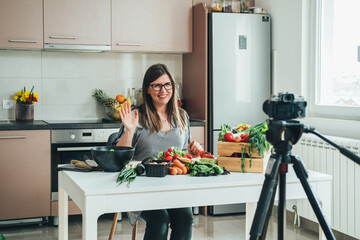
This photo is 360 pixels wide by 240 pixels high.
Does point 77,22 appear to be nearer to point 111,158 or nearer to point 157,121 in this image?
point 157,121

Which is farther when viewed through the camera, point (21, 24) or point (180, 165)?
point (21, 24)

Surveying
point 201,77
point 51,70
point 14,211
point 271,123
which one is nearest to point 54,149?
point 14,211

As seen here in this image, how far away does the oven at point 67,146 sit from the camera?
3.93m

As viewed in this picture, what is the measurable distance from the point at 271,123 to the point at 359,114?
2.16m

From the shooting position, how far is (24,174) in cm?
387

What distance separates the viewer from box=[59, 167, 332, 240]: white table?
178 cm

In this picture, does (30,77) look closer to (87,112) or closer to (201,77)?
(87,112)

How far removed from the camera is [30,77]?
438 cm

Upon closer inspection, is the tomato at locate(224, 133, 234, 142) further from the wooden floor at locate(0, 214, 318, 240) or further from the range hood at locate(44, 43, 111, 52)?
the range hood at locate(44, 43, 111, 52)

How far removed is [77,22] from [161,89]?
1.70 meters

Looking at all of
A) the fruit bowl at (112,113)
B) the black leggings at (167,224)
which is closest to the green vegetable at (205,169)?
the black leggings at (167,224)

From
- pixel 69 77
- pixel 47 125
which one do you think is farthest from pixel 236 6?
pixel 47 125

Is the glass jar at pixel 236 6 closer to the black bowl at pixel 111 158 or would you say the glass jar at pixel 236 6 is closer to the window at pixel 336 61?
the window at pixel 336 61

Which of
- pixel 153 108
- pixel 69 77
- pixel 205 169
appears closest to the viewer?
pixel 205 169
